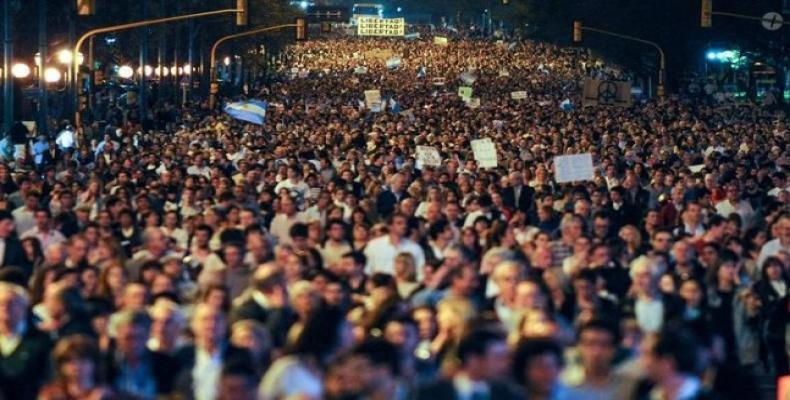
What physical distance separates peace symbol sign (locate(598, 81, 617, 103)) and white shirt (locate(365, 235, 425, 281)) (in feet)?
108

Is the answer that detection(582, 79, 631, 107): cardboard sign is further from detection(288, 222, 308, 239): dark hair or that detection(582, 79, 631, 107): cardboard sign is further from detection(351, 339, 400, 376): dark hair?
detection(351, 339, 400, 376): dark hair

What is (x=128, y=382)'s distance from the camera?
9.28m

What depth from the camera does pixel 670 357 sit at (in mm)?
8156

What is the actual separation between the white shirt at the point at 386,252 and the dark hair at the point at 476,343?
247 inches

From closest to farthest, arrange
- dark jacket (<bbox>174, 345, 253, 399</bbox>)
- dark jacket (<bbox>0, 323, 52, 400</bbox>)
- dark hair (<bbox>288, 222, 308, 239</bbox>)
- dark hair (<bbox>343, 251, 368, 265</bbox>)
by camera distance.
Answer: dark jacket (<bbox>174, 345, 253, 399</bbox>) < dark jacket (<bbox>0, 323, 52, 400</bbox>) < dark hair (<bbox>343, 251, 368, 265</bbox>) < dark hair (<bbox>288, 222, 308, 239</bbox>)

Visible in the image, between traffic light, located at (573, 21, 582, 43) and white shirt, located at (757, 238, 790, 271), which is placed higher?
traffic light, located at (573, 21, 582, 43)

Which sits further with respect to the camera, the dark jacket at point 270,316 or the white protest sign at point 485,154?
the white protest sign at point 485,154

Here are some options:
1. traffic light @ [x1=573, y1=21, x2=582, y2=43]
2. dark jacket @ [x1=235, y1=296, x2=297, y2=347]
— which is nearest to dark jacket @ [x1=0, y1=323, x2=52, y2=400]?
dark jacket @ [x1=235, y1=296, x2=297, y2=347]

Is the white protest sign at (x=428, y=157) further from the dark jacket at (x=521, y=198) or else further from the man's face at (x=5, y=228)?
the man's face at (x=5, y=228)

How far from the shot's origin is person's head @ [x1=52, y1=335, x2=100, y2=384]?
26.9ft

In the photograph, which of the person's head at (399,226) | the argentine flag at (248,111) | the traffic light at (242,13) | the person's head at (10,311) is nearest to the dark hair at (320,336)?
the person's head at (10,311)

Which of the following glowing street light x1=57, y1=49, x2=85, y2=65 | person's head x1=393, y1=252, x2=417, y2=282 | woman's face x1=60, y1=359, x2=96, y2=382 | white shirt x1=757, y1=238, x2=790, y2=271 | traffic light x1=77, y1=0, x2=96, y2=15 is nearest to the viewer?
woman's face x1=60, y1=359, x2=96, y2=382

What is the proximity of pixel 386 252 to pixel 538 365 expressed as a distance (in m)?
7.08

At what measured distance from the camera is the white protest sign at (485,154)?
26.7 m
